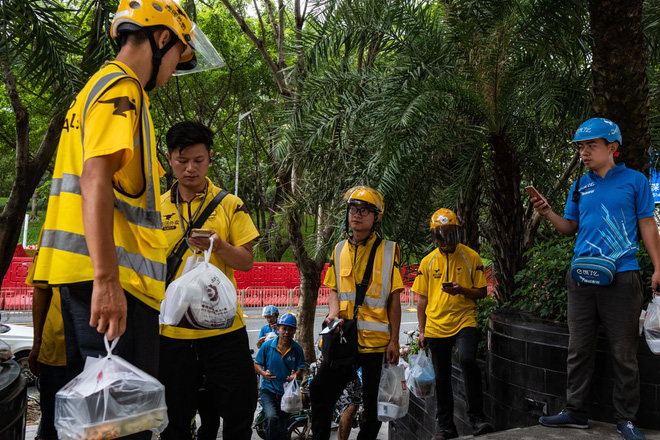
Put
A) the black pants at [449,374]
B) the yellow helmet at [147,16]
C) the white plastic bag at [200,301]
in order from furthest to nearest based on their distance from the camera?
the black pants at [449,374] → the white plastic bag at [200,301] → the yellow helmet at [147,16]

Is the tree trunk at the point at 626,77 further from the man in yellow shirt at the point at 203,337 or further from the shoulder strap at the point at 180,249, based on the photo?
the shoulder strap at the point at 180,249

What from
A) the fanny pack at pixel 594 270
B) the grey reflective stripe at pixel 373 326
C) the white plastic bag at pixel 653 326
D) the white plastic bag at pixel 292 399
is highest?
the fanny pack at pixel 594 270

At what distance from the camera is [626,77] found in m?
5.09

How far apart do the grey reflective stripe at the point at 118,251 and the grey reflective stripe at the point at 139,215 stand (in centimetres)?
11

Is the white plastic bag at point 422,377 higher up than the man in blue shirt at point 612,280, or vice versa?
the man in blue shirt at point 612,280

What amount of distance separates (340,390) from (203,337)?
159cm

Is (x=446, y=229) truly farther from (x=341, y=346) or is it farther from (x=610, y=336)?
(x=610, y=336)

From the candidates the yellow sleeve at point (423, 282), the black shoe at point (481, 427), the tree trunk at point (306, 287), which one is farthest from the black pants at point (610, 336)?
the tree trunk at point (306, 287)

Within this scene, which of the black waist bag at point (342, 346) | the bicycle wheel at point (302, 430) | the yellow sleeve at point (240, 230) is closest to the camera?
the yellow sleeve at point (240, 230)

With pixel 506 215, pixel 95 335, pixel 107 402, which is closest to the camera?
pixel 107 402

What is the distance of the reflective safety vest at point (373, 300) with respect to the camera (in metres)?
4.50

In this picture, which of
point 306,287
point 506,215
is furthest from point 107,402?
point 306,287

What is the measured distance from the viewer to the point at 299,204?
10.1m

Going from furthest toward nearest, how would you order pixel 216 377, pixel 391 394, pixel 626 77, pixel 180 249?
pixel 626 77 → pixel 391 394 → pixel 180 249 → pixel 216 377
